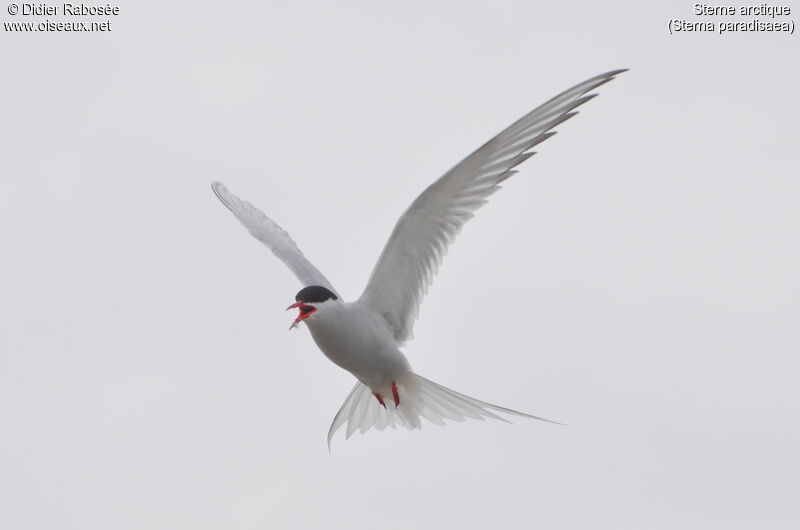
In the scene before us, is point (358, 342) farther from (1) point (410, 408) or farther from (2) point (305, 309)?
(1) point (410, 408)

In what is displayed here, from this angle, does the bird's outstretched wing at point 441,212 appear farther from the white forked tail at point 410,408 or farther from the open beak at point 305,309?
the open beak at point 305,309

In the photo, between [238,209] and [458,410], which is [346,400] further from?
[238,209]

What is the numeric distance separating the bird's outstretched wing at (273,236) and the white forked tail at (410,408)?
760mm

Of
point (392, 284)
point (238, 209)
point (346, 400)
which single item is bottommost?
point (346, 400)

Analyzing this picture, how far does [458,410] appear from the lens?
734 centimetres

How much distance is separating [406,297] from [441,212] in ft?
2.13

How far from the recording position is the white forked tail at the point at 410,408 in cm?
721

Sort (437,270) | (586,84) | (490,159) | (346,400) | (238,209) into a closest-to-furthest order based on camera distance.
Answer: (586,84)
(490,159)
(437,270)
(346,400)
(238,209)

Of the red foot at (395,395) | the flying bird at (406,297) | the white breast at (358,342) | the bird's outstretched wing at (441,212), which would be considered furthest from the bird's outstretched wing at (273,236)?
the red foot at (395,395)

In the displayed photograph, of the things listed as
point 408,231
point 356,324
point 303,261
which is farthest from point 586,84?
point 303,261

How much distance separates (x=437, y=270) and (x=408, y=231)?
0.39m

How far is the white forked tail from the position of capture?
7.21 meters

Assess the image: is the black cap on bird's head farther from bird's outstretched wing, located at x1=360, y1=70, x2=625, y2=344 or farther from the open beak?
bird's outstretched wing, located at x1=360, y1=70, x2=625, y2=344

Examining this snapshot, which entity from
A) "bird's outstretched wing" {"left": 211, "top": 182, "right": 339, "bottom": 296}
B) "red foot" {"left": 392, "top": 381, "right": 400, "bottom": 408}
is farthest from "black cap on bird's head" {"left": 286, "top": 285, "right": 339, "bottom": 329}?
"red foot" {"left": 392, "top": 381, "right": 400, "bottom": 408}
